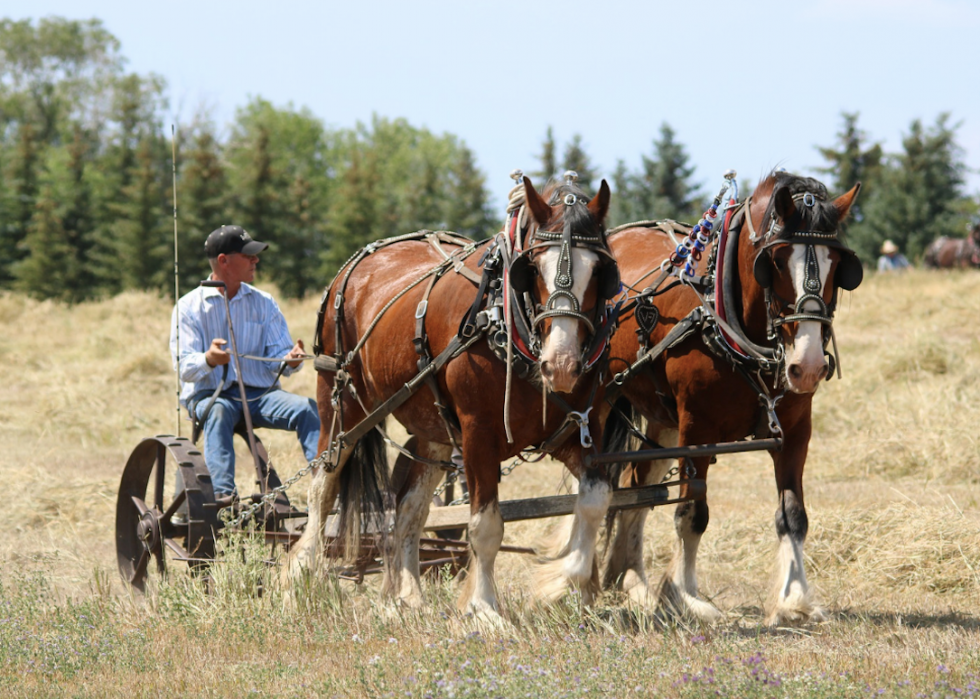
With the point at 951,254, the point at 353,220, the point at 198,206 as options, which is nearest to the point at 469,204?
the point at 353,220

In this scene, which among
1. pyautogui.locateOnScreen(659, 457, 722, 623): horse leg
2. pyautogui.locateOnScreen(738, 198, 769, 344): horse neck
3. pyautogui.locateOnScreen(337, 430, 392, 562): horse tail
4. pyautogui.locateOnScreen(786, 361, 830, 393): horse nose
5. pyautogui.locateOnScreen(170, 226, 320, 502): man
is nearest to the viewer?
pyautogui.locateOnScreen(786, 361, 830, 393): horse nose

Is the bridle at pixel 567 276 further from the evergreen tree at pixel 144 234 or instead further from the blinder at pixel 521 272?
the evergreen tree at pixel 144 234

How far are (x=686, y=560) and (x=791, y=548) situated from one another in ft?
1.97

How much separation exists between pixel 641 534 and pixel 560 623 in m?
Result: 1.40

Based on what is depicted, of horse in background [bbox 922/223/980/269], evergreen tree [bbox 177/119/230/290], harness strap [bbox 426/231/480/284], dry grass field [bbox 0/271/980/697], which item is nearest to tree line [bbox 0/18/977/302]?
evergreen tree [bbox 177/119/230/290]

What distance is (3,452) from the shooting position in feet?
34.6

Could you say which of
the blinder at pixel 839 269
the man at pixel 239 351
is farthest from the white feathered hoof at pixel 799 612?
the man at pixel 239 351

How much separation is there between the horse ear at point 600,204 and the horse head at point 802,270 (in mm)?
682

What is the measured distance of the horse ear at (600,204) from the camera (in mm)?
4453

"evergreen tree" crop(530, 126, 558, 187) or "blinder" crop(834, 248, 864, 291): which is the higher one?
"evergreen tree" crop(530, 126, 558, 187)

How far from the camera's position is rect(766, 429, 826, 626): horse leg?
4.77 m

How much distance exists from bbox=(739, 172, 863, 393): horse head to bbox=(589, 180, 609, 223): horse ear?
2.24 feet

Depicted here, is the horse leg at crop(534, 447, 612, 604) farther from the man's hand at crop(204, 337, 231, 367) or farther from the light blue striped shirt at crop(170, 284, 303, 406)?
the light blue striped shirt at crop(170, 284, 303, 406)

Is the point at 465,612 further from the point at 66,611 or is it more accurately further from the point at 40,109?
the point at 40,109
